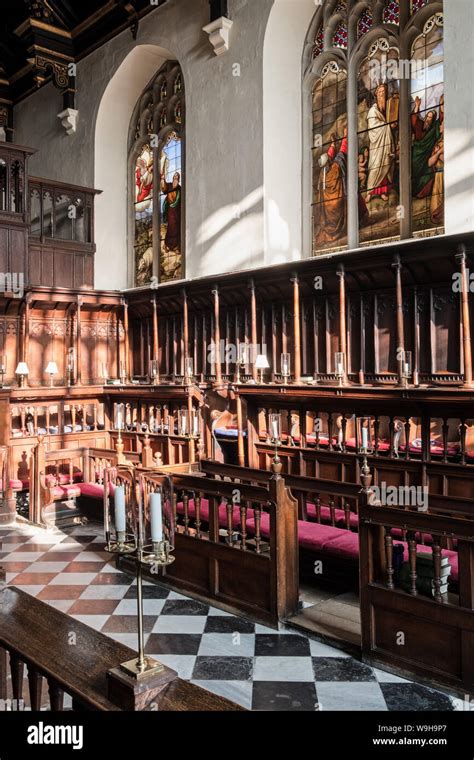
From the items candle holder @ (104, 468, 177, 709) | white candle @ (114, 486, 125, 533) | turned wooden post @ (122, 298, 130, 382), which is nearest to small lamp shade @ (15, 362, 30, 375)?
turned wooden post @ (122, 298, 130, 382)

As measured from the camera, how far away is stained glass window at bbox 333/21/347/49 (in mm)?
9812

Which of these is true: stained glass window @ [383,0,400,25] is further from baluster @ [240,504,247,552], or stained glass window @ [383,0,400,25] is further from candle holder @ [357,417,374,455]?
baluster @ [240,504,247,552]

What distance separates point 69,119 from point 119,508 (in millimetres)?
13545

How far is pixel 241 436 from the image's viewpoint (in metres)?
7.89

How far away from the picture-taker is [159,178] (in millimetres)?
13047

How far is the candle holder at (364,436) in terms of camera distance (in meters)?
5.25

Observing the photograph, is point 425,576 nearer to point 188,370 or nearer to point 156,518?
point 156,518

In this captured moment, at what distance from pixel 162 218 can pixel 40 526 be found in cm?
750

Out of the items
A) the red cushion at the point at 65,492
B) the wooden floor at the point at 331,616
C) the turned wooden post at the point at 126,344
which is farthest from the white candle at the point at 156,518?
the turned wooden post at the point at 126,344

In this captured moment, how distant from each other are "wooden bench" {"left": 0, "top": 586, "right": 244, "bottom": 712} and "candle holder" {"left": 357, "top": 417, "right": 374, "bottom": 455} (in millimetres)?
3088

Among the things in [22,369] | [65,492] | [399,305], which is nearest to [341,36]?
[399,305]

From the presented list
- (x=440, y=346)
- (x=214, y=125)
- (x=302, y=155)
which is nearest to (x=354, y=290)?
(x=440, y=346)

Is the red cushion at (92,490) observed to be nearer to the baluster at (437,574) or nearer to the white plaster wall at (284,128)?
the white plaster wall at (284,128)
